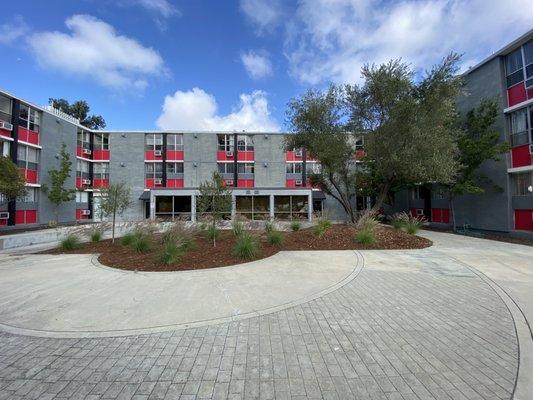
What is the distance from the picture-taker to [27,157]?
24.7m

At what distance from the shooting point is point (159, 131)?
3403 cm

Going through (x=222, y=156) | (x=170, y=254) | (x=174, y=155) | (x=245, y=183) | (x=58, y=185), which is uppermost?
(x=174, y=155)

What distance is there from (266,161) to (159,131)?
1277 cm

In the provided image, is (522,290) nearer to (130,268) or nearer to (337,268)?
(337,268)

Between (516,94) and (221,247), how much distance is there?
63.0 ft

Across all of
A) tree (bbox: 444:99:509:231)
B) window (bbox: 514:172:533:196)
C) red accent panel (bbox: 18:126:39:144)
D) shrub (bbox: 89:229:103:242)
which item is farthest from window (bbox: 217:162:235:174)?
window (bbox: 514:172:533:196)

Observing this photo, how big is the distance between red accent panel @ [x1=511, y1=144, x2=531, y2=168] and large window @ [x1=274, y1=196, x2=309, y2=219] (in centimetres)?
A: 1728

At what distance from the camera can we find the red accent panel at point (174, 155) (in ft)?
113

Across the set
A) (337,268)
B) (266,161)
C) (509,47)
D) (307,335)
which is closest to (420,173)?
(337,268)

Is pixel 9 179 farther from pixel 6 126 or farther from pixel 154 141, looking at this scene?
Result: pixel 154 141

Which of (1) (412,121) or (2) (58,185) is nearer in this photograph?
(1) (412,121)

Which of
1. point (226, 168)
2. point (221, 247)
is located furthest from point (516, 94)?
point (226, 168)

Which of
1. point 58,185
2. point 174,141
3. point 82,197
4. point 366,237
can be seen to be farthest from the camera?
point 174,141

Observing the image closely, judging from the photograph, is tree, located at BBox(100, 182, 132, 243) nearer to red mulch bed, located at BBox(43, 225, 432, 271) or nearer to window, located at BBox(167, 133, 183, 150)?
red mulch bed, located at BBox(43, 225, 432, 271)
